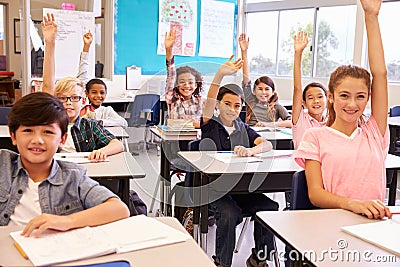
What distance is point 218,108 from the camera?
2.83m

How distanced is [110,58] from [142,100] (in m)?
3.23

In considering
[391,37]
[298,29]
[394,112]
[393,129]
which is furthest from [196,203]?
[298,29]

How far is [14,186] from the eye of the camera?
4.69 feet

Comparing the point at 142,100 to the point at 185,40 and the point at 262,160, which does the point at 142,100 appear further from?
the point at 185,40

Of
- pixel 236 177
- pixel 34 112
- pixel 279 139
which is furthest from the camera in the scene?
pixel 279 139

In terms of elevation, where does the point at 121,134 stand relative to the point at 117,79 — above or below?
below

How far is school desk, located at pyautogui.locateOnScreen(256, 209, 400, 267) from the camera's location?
117 cm

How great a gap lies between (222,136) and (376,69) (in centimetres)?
118

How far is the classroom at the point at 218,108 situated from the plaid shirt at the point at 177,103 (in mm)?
11

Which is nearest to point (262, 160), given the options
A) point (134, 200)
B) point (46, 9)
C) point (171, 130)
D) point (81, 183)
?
point (134, 200)

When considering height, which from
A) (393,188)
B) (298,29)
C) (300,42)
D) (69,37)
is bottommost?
(393,188)

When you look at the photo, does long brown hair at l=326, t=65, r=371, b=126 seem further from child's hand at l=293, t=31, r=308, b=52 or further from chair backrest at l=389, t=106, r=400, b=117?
chair backrest at l=389, t=106, r=400, b=117

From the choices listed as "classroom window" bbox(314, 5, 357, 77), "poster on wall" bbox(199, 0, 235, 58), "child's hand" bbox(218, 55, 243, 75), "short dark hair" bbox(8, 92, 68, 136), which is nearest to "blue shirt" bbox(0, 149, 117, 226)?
"short dark hair" bbox(8, 92, 68, 136)

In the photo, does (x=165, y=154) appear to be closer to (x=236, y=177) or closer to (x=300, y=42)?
(x=236, y=177)
